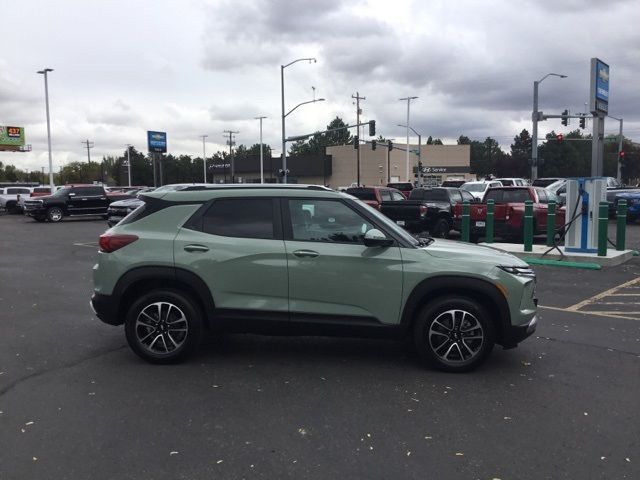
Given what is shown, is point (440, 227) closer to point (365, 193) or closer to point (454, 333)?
point (365, 193)

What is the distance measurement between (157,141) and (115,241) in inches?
3008

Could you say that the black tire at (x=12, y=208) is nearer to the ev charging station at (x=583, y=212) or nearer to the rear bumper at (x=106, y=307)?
the ev charging station at (x=583, y=212)

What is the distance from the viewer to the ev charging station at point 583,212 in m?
12.4

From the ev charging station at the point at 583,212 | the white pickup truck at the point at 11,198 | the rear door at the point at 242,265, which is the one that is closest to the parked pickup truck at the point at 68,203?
the white pickup truck at the point at 11,198

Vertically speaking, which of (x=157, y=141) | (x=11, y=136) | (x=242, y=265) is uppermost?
Answer: (x=11, y=136)

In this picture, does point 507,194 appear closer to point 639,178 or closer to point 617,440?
point 617,440

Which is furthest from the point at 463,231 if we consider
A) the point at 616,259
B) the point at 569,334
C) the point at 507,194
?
the point at 569,334

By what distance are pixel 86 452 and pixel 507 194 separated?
47.1 feet

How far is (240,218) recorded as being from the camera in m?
5.41

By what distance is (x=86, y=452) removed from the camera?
366 centimetres

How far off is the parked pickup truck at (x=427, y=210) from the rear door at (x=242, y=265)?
1013 centimetres

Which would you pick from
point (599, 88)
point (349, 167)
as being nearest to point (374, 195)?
point (599, 88)

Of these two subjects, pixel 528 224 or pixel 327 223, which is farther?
pixel 528 224

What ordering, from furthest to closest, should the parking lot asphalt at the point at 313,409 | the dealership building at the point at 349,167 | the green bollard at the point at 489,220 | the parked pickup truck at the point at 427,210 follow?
the dealership building at the point at 349,167
the parked pickup truck at the point at 427,210
the green bollard at the point at 489,220
the parking lot asphalt at the point at 313,409
